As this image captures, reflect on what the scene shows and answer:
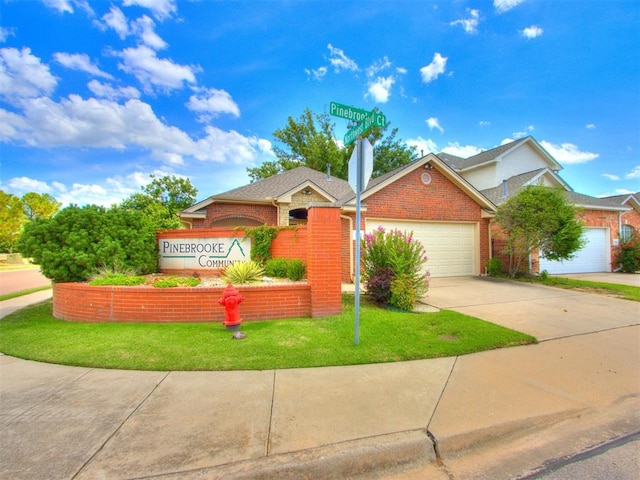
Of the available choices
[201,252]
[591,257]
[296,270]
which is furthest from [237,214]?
[591,257]

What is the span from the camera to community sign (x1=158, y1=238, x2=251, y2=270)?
8.25 meters

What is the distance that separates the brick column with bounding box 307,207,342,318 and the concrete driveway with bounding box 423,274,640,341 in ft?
9.47

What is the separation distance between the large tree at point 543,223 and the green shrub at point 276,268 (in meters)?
9.17

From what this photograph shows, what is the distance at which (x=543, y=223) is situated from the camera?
36.5ft

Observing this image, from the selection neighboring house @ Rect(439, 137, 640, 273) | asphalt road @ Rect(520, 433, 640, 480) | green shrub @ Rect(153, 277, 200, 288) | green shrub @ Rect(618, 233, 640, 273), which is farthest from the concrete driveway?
green shrub @ Rect(618, 233, 640, 273)

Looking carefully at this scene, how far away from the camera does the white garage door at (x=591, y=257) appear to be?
47.9 ft

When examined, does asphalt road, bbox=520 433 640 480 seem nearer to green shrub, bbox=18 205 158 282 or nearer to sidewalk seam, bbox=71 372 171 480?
sidewalk seam, bbox=71 372 171 480

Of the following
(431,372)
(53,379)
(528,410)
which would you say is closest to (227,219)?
(53,379)

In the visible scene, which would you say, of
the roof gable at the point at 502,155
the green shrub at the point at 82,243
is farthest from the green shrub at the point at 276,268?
the roof gable at the point at 502,155

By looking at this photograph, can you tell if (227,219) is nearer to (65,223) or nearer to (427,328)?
(65,223)

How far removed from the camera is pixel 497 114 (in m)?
16.4

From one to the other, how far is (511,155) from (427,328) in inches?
717

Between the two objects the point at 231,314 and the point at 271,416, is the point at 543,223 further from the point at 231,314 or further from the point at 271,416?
the point at 271,416

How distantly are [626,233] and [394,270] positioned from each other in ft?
55.1
